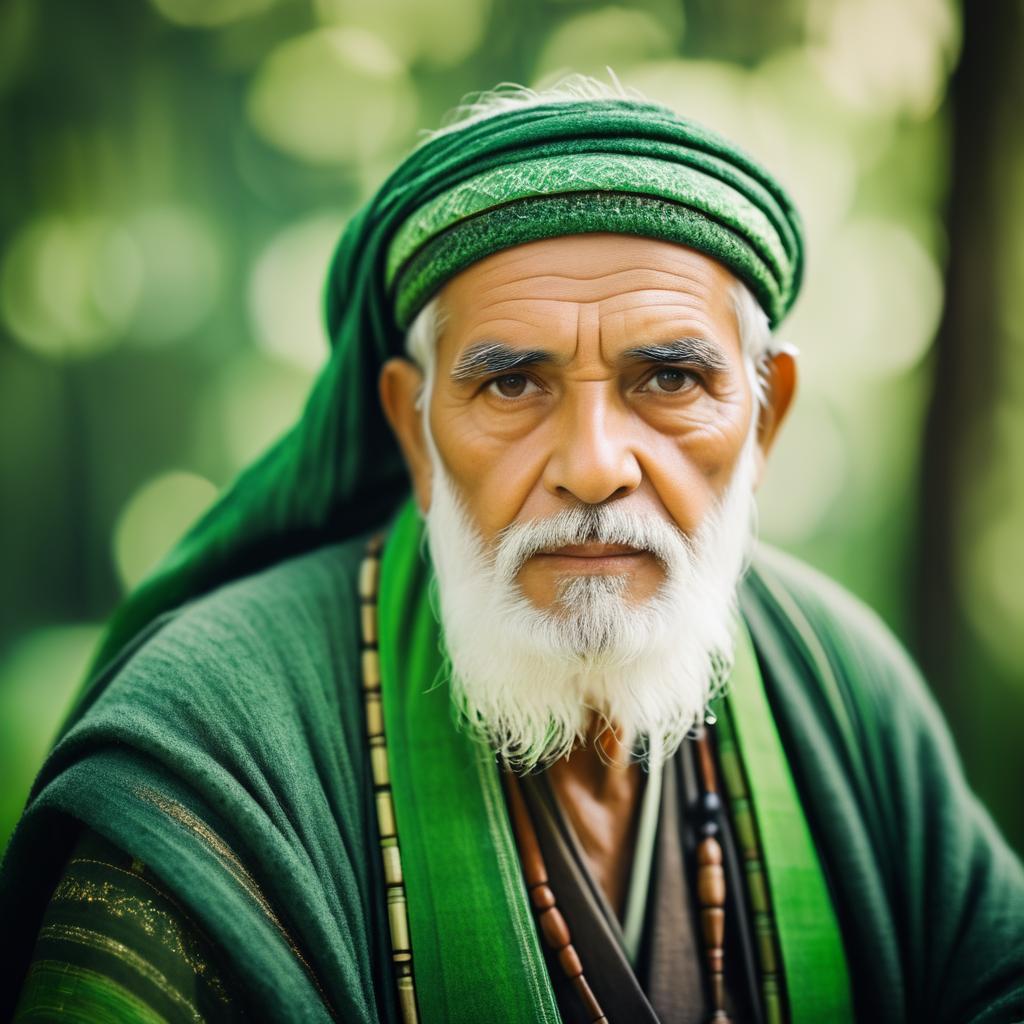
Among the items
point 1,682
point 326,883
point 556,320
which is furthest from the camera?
point 1,682

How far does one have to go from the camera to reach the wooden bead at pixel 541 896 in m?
1.85

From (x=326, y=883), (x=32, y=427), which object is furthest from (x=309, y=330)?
(x=326, y=883)

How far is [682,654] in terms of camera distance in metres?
2.03

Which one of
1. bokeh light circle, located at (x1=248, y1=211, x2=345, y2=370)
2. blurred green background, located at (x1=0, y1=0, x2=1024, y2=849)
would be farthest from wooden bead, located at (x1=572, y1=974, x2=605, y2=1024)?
bokeh light circle, located at (x1=248, y1=211, x2=345, y2=370)

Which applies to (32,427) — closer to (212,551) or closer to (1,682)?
(1,682)

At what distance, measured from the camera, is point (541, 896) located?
1.86 metres

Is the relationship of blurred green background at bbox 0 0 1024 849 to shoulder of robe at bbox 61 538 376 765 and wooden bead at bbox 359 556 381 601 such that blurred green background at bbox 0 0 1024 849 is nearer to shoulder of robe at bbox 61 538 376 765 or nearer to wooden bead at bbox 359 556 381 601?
wooden bead at bbox 359 556 381 601

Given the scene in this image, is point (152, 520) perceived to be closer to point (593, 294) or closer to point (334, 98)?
point (334, 98)

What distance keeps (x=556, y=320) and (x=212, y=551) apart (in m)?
1.14

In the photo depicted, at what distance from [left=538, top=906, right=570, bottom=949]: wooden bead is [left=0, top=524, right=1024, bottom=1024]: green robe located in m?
0.13

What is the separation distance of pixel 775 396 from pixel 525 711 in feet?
3.54

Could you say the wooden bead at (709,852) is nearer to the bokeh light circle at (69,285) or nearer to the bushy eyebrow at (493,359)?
the bushy eyebrow at (493,359)

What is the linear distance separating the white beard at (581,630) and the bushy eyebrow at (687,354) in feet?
0.94

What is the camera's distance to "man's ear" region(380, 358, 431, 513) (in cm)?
221
